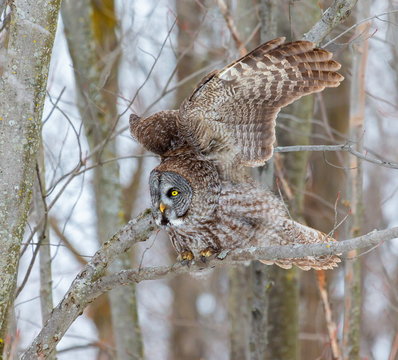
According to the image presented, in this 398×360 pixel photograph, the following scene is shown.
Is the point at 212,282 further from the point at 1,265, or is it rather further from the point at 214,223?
the point at 1,265

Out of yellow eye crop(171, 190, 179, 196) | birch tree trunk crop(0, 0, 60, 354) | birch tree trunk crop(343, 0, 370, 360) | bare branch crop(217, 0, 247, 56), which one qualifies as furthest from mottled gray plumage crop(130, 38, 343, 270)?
bare branch crop(217, 0, 247, 56)

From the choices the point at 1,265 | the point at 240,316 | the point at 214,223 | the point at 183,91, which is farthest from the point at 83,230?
the point at 1,265

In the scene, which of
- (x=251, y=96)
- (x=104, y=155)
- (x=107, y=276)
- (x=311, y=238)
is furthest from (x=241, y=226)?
(x=104, y=155)

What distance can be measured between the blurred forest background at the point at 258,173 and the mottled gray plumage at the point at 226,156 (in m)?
0.35

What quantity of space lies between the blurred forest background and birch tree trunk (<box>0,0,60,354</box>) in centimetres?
36

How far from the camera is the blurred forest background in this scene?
6.23 meters

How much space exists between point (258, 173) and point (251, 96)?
171 centimetres

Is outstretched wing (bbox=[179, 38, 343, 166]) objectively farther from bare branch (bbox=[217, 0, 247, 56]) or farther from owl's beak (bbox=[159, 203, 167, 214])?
bare branch (bbox=[217, 0, 247, 56])

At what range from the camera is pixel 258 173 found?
6.45 metres

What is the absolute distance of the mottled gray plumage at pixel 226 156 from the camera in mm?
4711

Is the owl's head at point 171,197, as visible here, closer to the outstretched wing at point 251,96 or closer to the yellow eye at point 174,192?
the yellow eye at point 174,192

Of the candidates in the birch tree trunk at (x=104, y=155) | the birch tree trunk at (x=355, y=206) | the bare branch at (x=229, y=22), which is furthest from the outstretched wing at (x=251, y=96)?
the birch tree trunk at (x=104, y=155)

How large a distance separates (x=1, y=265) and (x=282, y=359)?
4.53 metres

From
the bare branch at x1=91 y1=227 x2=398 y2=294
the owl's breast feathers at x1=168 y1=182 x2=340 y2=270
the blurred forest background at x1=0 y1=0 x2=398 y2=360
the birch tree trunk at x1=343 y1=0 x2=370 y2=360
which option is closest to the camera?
the bare branch at x1=91 y1=227 x2=398 y2=294
